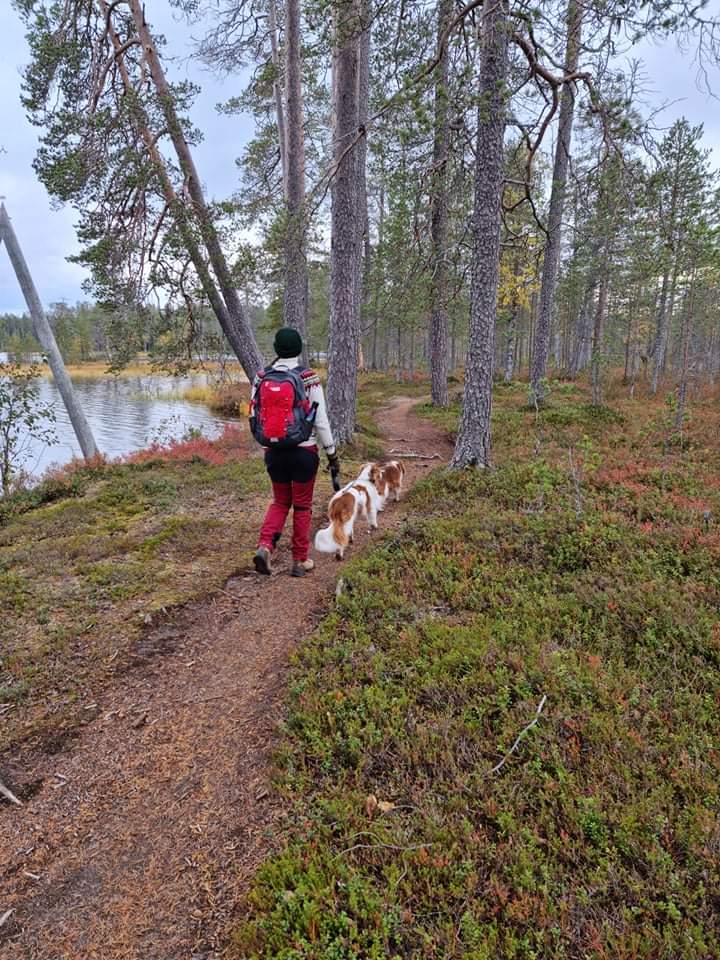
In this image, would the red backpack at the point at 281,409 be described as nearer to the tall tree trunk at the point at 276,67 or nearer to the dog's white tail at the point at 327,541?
the dog's white tail at the point at 327,541

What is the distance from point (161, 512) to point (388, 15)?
731 centimetres

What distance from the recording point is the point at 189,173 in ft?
33.3

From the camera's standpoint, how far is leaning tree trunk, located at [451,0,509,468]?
20.6ft

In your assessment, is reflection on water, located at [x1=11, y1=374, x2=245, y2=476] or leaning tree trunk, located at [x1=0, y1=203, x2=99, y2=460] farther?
reflection on water, located at [x1=11, y1=374, x2=245, y2=476]

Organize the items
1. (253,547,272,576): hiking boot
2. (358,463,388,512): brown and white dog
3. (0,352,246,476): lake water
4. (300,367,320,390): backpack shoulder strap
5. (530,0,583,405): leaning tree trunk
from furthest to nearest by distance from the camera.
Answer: (0,352,246,476): lake water
(530,0,583,405): leaning tree trunk
(358,463,388,512): brown and white dog
(253,547,272,576): hiking boot
(300,367,320,390): backpack shoulder strap

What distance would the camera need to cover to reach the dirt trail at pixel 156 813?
2.15 metres

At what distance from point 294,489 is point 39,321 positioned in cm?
985

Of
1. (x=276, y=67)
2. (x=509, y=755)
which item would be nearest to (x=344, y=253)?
(x=276, y=67)

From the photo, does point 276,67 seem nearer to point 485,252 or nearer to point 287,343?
point 485,252

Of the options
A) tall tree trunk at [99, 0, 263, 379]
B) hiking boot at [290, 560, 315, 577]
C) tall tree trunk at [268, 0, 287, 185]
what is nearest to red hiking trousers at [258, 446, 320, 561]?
hiking boot at [290, 560, 315, 577]

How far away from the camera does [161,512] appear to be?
24.3ft

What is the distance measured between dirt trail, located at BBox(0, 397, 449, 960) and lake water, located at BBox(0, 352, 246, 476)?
9.15 metres

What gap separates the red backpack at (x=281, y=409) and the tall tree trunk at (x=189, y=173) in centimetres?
714

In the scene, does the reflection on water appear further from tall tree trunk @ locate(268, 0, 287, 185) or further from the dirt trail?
the dirt trail
